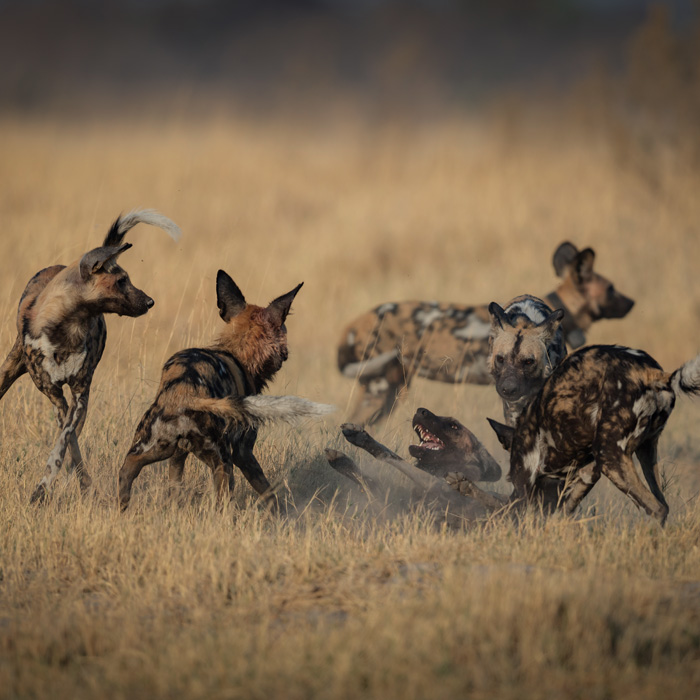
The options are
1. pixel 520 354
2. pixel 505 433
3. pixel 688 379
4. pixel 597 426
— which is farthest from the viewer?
pixel 520 354

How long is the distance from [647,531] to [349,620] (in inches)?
57.3

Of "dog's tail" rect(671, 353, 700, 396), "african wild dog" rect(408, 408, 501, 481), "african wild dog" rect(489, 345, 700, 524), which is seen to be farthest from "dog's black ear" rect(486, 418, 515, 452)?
"dog's tail" rect(671, 353, 700, 396)

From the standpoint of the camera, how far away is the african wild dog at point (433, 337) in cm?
Result: 657

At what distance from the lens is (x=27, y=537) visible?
362 centimetres

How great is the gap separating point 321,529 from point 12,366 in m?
1.69

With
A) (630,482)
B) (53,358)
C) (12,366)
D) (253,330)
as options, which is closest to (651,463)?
(630,482)

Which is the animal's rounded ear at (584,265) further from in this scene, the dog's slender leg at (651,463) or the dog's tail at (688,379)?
the dog's tail at (688,379)

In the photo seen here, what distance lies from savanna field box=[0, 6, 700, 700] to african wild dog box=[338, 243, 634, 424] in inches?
13.8

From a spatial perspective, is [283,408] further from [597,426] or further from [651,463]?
[651,463]

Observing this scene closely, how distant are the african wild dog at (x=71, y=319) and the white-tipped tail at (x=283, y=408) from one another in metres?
0.94

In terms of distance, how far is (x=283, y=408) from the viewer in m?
3.60

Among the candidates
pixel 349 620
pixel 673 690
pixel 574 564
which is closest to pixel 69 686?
pixel 349 620

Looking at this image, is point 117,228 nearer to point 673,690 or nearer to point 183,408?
point 183,408

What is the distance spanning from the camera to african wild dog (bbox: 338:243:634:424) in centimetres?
657
